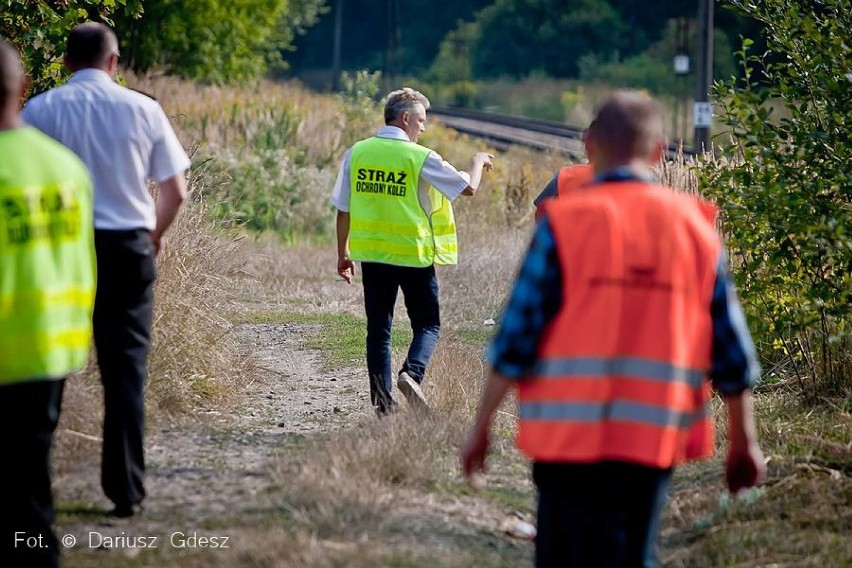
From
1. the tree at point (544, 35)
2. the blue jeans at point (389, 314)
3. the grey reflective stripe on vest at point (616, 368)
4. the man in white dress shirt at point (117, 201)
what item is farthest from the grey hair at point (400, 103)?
the tree at point (544, 35)

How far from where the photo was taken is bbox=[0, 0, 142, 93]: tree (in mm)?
8281

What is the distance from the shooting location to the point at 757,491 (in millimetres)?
6051

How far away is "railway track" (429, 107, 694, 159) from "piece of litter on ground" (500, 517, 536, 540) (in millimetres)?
19212

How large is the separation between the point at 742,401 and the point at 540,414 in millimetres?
581

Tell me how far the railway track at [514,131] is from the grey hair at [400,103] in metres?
17.4

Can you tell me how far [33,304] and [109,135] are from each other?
133 cm

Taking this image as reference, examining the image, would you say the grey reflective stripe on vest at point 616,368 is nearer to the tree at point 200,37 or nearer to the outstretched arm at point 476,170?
the outstretched arm at point 476,170

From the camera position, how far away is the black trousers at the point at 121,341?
530 cm

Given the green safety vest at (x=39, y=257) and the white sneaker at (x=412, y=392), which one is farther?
the white sneaker at (x=412, y=392)

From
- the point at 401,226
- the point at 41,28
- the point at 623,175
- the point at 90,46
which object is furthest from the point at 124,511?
the point at 41,28

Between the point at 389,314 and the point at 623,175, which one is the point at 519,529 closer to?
the point at 389,314

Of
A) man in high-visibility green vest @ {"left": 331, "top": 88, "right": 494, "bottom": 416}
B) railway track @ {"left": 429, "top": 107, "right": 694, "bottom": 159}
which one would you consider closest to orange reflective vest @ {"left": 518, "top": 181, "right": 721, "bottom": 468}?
man in high-visibility green vest @ {"left": 331, "top": 88, "right": 494, "bottom": 416}

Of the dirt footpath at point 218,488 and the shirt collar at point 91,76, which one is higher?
the shirt collar at point 91,76

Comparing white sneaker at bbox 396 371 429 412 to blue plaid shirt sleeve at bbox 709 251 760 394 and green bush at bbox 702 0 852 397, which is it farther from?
blue plaid shirt sleeve at bbox 709 251 760 394
